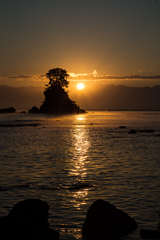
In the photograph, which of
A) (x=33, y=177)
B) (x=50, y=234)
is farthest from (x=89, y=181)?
(x=50, y=234)

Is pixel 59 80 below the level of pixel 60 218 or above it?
above

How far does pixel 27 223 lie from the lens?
11820 millimetres

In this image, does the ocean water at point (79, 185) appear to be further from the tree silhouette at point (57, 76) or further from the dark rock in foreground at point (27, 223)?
the tree silhouette at point (57, 76)

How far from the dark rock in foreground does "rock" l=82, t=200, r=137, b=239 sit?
144 centimetres

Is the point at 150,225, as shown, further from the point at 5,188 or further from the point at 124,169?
the point at 124,169

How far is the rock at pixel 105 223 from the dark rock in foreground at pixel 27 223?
144 centimetres

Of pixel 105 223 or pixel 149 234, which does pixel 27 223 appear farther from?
pixel 149 234

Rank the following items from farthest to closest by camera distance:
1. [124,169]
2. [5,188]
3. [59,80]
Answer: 1. [59,80]
2. [124,169]
3. [5,188]

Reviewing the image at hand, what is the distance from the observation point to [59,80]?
19575cm

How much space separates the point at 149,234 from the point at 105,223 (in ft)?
5.47

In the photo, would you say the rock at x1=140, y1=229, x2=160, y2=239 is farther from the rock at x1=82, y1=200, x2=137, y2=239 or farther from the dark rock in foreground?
the dark rock in foreground

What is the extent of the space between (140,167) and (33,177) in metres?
9.05

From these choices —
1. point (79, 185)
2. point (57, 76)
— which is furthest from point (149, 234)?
point (57, 76)

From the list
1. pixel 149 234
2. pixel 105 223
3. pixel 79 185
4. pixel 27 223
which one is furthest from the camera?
pixel 79 185
